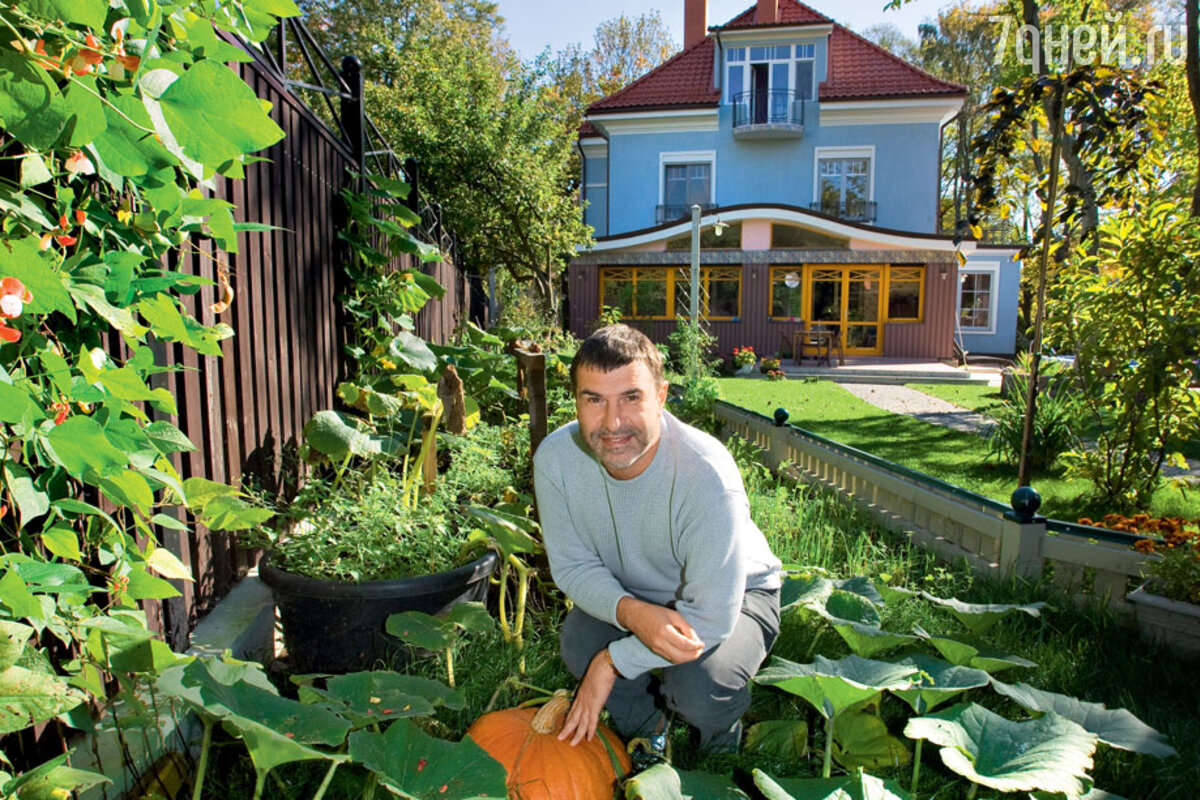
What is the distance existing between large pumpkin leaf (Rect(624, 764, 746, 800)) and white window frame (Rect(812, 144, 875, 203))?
18844mm

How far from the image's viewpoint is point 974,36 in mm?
27609

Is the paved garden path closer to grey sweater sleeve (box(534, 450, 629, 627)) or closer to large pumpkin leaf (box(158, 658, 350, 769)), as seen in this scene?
grey sweater sleeve (box(534, 450, 629, 627))

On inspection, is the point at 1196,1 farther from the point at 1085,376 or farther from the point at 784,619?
the point at 784,619

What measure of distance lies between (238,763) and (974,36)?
3274 cm

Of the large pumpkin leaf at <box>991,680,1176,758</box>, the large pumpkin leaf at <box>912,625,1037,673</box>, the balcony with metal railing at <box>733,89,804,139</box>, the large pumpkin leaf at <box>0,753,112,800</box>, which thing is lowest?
the large pumpkin leaf at <box>991,680,1176,758</box>

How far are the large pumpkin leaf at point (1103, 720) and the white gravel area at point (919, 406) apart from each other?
22.1 ft

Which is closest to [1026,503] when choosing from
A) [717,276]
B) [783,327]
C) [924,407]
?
[924,407]

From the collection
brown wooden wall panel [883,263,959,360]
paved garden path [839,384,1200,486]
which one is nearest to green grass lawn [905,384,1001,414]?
paved garden path [839,384,1200,486]

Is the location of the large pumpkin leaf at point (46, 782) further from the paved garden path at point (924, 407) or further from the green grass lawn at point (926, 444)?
the paved garden path at point (924, 407)

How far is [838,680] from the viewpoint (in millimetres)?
1595

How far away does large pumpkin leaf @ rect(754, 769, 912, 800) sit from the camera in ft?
4.59

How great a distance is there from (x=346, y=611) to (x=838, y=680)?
1.47 metres

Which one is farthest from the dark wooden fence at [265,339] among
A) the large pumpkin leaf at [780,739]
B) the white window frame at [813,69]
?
the white window frame at [813,69]

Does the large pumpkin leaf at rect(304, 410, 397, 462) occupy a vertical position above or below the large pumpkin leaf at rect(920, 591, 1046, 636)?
above
